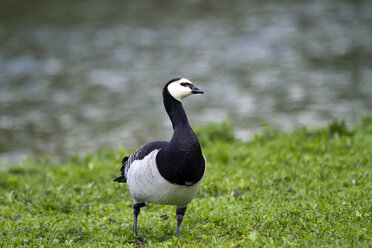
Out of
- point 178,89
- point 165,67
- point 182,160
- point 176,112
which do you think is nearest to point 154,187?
point 182,160

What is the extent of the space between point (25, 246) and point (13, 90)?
44.0ft

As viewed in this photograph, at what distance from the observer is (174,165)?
18.0 ft

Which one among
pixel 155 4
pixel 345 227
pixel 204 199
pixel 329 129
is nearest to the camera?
pixel 345 227

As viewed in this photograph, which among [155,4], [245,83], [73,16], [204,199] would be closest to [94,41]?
[73,16]

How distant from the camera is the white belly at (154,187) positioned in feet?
18.5

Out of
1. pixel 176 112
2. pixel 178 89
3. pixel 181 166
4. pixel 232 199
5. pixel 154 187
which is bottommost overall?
pixel 232 199

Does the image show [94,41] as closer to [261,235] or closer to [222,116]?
→ [222,116]

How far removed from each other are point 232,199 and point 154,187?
2263 millimetres

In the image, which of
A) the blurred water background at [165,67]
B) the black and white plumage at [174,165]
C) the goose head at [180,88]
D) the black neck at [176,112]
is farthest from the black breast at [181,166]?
the blurred water background at [165,67]

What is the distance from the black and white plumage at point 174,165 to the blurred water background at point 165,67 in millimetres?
6177

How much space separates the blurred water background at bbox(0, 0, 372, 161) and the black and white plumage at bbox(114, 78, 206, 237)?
618cm

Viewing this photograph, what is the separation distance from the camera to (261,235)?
18.8 ft

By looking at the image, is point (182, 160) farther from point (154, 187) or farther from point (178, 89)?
point (178, 89)

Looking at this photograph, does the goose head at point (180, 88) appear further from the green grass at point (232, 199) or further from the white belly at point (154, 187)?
the green grass at point (232, 199)
